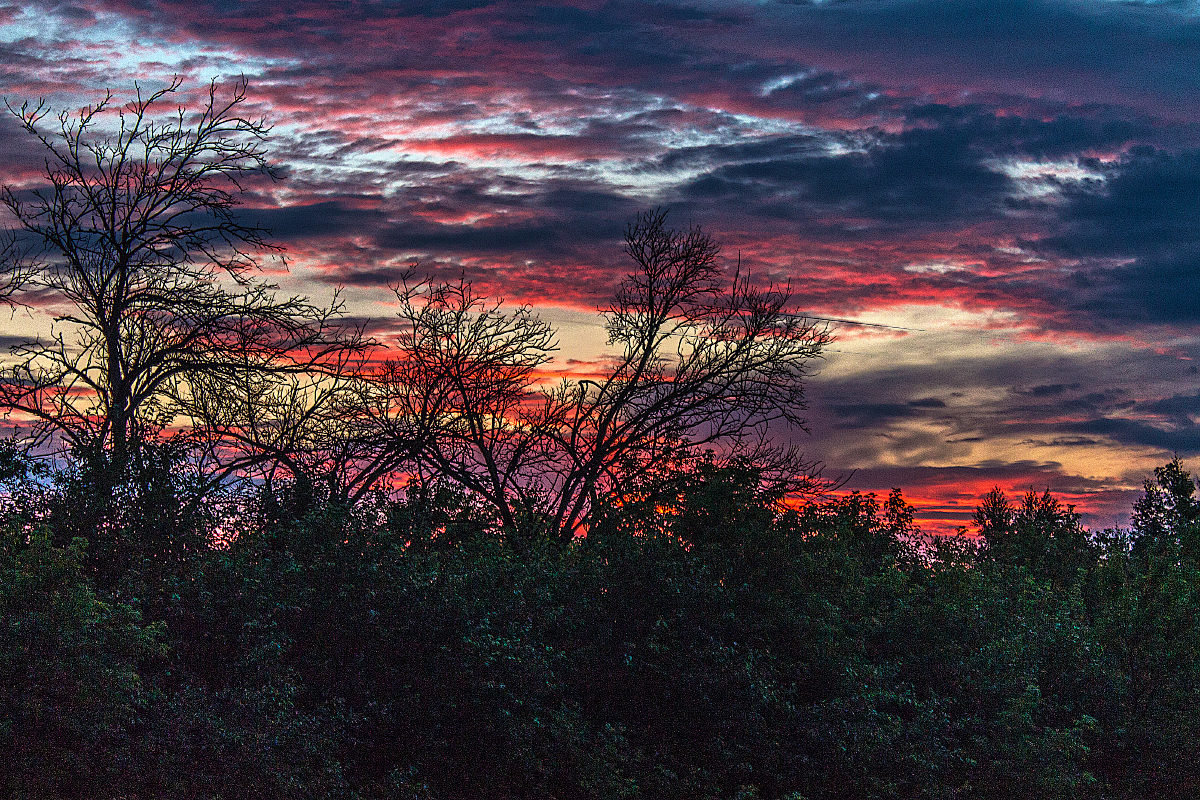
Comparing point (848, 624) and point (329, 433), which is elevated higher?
point (329, 433)

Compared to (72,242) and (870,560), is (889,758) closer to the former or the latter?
(870,560)

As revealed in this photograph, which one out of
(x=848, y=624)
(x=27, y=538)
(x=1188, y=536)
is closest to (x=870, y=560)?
(x=848, y=624)

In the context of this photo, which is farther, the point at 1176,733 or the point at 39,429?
the point at 39,429

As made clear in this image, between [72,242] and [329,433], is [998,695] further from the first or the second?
[72,242]

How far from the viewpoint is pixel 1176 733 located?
17203mm

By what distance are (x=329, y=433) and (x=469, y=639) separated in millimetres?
9454

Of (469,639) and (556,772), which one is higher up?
(469,639)

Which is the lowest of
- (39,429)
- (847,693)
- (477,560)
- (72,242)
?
(847,693)

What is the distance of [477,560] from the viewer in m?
14.9

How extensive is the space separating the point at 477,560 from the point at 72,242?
33.8ft

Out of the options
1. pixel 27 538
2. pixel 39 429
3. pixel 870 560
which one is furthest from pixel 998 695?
pixel 39 429

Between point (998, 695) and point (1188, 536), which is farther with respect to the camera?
point (1188, 536)

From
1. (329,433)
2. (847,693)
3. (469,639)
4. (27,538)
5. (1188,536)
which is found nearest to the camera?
(469,639)

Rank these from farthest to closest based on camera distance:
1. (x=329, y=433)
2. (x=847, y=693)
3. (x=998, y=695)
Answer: (x=329, y=433)
(x=998, y=695)
(x=847, y=693)
